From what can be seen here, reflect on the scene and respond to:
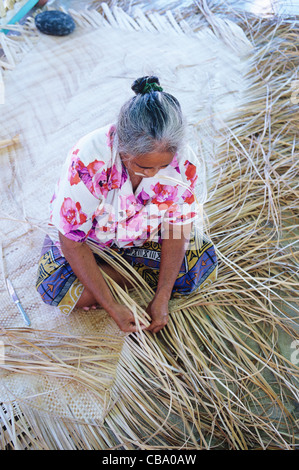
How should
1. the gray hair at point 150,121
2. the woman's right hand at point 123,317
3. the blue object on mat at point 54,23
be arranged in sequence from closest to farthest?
the gray hair at point 150,121
the woman's right hand at point 123,317
the blue object on mat at point 54,23

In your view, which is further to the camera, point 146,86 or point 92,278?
point 92,278

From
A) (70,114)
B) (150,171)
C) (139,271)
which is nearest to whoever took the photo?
(150,171)

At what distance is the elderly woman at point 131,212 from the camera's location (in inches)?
40.3

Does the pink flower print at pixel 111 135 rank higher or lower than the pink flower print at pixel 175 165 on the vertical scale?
higher

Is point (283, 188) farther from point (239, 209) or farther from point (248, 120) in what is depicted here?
point (248, 120)

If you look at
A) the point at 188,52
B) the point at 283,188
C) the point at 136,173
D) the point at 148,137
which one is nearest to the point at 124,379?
the point at 136,173

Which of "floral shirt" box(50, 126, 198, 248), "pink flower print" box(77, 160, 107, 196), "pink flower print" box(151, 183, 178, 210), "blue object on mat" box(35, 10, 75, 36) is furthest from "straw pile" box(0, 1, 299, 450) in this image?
"blue object on mat" box(35, 10, 75, 36)

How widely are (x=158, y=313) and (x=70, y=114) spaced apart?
4.54 feet

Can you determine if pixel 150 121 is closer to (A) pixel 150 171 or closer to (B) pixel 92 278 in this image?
(A) pixel 150 171

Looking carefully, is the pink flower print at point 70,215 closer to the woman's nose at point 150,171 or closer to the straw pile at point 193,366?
the woman's nose at point 150,171

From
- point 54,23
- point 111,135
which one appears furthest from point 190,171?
point 54,23

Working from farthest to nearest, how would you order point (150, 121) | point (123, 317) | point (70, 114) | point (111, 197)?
1. point (70, 114)
2. point (123, 317)
3. point (111, 197)
4. point (150, 121)

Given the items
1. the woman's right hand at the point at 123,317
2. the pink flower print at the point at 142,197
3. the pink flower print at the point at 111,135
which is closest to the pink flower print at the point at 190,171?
the pink flower print at the point at 142,197

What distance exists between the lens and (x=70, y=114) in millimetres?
2260
